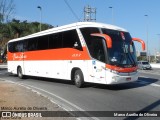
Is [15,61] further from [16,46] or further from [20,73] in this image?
[20,73]

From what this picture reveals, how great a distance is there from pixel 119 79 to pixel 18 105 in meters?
6.35

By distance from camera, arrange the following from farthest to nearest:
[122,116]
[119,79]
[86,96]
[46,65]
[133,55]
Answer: [46,65], [133,55], [119,79], [86,96], [122,116]

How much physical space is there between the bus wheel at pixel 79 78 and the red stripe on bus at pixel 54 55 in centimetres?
78

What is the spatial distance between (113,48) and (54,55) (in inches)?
216

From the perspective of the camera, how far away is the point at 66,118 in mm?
9758

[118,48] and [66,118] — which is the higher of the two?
[118,48]

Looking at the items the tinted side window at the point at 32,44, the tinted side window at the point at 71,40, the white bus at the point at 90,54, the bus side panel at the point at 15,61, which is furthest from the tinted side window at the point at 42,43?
the bus side panel at the point at 15,61

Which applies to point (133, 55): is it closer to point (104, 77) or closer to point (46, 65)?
point (104, 77)

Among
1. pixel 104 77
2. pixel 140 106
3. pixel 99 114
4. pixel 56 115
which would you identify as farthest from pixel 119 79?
pixel 56 115

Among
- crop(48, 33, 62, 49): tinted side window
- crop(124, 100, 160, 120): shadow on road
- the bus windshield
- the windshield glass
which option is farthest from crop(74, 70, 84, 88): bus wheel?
crop(124, 100, 160, 120): shadow on road

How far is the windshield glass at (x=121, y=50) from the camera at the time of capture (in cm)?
1666

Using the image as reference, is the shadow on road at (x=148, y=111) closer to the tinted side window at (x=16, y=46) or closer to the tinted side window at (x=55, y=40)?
the tinted side window at (x=55, y=40)

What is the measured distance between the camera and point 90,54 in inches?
688

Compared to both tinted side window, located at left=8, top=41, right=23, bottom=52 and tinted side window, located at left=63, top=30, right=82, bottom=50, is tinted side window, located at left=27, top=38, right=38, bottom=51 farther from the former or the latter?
tinted side window, located at left=63, top=30, right=82, bottom=50
